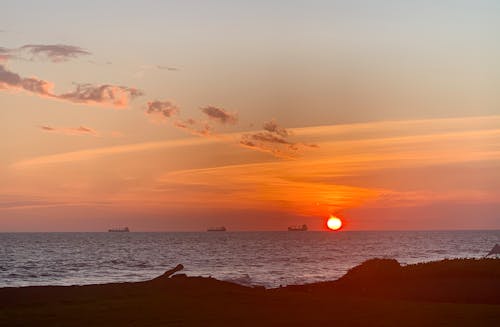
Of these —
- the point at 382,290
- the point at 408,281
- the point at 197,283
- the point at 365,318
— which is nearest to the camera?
the point at 365,318

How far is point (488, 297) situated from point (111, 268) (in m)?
76.2

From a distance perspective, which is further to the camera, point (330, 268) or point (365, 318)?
point (330, 268)

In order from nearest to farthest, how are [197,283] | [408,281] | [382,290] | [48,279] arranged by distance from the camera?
1. [197,283]
2. [382,290]
3. [408,281]
4. [48,279]

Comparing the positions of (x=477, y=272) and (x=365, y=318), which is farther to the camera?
(x=477, y=272)

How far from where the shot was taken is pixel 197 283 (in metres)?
34.3

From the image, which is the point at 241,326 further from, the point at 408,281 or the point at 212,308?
the point at 408,281

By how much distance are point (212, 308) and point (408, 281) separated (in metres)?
22.9

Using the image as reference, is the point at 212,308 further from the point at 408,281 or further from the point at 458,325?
the point at 408,281

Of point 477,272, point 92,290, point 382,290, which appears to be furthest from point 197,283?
point 477,272

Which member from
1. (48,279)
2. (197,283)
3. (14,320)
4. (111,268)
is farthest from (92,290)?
(111,268)

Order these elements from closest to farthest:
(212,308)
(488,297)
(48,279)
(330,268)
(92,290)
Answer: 1. (212,308)
2. (92,290)
3. (488,297)
4. (48,279)
5. (330,268)

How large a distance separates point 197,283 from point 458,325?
14.4m

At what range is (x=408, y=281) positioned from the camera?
4597cm

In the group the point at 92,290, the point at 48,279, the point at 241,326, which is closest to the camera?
the point at 241,326
